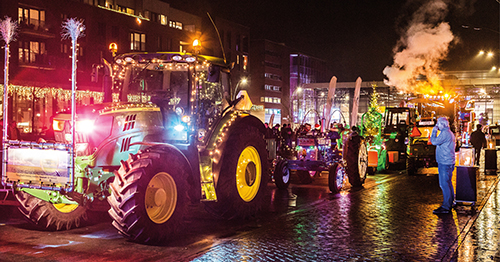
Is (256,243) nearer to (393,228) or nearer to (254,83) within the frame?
(393,228)

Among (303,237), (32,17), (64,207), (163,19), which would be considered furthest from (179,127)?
(163,19)

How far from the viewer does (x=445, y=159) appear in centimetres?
1022

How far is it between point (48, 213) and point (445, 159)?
25.0 feet

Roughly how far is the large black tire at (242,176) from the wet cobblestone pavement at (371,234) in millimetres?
592

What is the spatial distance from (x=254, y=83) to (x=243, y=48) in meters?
22.3

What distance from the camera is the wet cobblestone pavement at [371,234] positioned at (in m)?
6.71

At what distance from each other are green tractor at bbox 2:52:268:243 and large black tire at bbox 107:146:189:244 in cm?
1

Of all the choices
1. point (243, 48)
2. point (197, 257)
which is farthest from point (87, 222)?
point (243, 48)

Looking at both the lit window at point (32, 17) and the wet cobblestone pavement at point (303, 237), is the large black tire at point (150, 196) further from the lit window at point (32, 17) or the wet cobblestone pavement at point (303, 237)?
the lit window at point (32, 17)

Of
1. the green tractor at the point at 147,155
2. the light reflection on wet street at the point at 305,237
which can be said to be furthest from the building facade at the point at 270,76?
the green tractor at the point at 147,155

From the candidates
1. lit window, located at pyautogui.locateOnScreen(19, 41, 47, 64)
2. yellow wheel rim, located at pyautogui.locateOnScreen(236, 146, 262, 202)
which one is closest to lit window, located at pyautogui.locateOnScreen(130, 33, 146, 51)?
lit window, located at pyautogui.locateOnScreen(19, 41, 47, 64)

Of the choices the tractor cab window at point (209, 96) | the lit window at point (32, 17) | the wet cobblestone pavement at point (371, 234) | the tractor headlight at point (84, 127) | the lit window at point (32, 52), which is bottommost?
the wet cobblestone pavement at point (371, 234)

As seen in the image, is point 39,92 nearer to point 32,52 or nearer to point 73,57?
point 32,52

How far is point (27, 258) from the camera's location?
20.8 feet
